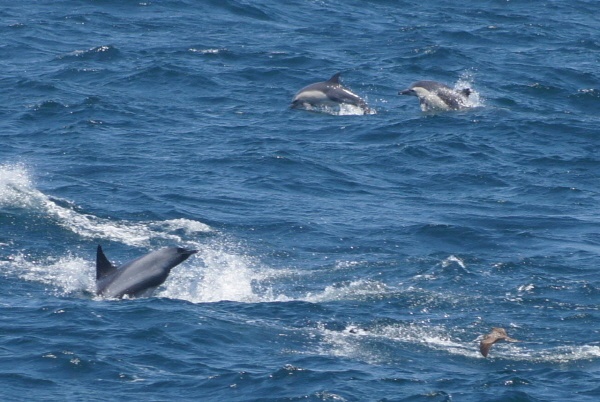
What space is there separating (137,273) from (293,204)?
22.6 feet

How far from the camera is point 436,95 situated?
122ft

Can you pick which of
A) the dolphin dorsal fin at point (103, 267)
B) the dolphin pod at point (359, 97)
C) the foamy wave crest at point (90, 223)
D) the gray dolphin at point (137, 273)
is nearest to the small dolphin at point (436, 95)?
the dolphin pod at point (359, 97)

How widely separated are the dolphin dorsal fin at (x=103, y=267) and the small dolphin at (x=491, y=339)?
6704 mm

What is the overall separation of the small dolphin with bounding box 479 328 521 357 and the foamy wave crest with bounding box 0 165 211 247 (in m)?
8.09

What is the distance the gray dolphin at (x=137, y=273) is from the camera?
2381cm

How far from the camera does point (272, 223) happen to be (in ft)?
94.0

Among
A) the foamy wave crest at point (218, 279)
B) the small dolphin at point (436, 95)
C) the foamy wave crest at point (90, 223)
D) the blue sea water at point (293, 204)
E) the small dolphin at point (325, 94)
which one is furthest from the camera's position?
the small dolphin at point (436, 95)

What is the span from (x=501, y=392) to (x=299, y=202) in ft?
37.6

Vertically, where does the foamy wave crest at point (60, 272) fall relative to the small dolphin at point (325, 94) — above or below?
below

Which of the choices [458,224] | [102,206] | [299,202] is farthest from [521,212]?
[102,206]

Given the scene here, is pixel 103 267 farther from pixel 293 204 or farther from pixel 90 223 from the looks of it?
pixel 293 204

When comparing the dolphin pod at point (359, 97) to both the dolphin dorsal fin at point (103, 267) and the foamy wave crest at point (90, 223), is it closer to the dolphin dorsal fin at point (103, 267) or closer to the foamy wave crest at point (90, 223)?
the foamy wave crest at point (90, 223)

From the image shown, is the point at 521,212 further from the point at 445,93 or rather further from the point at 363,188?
the point at 445,93

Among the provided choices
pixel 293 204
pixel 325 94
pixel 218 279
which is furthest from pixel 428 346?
pixel 325 94
